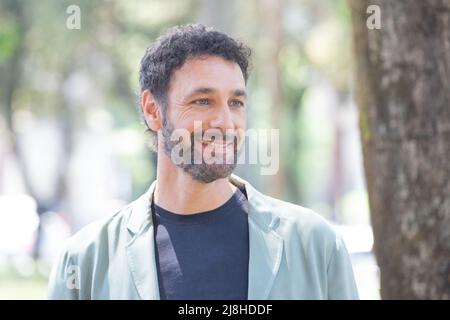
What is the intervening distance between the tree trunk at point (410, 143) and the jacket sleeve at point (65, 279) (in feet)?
5.69

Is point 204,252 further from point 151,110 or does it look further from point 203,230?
point 151,110

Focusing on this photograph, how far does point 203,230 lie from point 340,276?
1.63 ft

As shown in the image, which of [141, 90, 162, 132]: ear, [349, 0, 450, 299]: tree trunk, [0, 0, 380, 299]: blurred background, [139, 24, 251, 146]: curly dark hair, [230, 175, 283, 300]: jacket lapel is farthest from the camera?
[0, 0, 380, 299]: blurred background

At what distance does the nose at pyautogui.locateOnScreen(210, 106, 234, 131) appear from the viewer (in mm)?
3186

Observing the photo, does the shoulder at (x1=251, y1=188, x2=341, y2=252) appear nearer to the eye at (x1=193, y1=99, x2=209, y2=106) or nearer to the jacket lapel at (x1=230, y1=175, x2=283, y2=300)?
the jacket lapel at (x1=230, y1=175, x2=283, y2=300)

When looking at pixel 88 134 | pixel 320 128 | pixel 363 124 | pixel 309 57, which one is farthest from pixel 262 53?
pixel 363 124

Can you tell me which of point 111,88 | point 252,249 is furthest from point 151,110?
point 111,88

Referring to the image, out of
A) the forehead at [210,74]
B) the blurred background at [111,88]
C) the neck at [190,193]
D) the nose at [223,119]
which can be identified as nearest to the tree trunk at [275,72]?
the blurred background at [111,88]

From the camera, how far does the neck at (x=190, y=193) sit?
3.36 metres

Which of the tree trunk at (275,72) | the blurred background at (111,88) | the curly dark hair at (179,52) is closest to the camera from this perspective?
the curly dark hair at (179,52)

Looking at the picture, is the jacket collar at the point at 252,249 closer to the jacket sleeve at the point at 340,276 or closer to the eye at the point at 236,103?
the jacket sleeve at the point at 340,276

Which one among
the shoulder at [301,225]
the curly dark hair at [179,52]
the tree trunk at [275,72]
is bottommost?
the shoulder at [301,225]

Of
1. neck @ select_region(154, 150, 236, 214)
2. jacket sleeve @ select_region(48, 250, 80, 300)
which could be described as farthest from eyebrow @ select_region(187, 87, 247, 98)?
jacket sleeve @ select_region(48, 250, 80, 300)

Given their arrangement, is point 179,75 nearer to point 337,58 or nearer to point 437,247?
point 437,247
